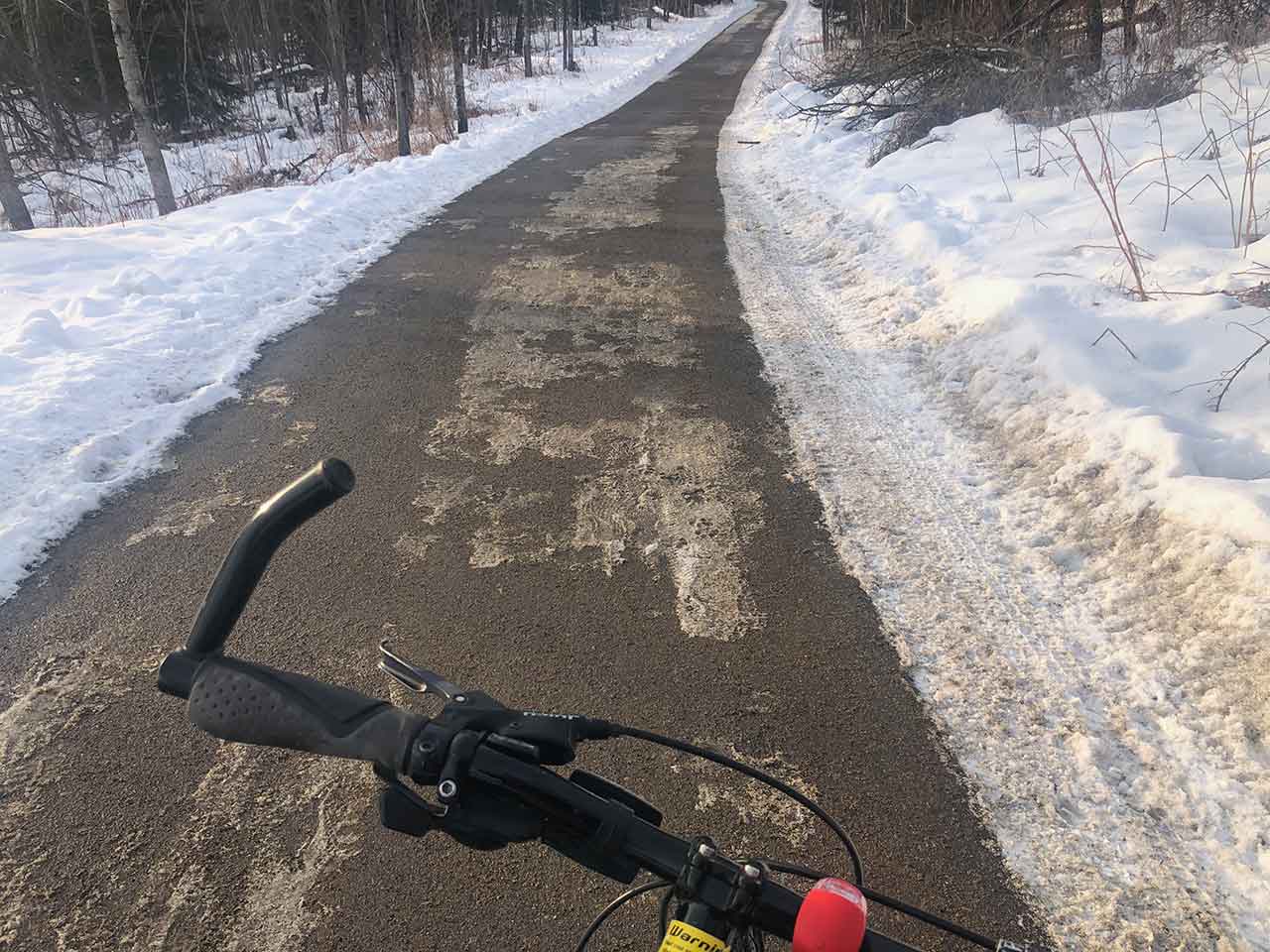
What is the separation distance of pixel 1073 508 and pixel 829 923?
10.1ft

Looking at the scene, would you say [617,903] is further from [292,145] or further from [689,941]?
[292,145]

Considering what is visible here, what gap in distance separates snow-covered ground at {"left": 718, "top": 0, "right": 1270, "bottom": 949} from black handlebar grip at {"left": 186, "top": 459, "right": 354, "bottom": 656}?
1.97m

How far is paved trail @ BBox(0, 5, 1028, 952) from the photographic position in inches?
82.1

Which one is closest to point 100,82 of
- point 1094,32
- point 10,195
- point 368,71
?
point 368,71

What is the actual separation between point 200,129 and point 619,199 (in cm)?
2858

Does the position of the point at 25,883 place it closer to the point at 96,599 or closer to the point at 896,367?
the point at 96,599

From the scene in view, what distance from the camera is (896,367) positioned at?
16.4ft

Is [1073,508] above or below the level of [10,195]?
above

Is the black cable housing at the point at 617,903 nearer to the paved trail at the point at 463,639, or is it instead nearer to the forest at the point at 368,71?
the paved trail at the point at 463,639

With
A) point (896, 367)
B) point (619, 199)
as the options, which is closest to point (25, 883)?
point (896, 367)

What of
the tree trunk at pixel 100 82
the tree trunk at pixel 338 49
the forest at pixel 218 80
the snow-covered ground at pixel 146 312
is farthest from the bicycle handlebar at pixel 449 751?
the tree trunk at pixel 100 82

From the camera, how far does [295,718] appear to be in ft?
3.59

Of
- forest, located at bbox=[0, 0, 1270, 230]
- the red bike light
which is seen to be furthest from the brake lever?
forest, located at bbox=[0, 0, 1270, 230]

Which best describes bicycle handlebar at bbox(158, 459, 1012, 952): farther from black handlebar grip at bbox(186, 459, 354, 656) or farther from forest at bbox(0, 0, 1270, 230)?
forest at bbox(0, 0, 1270, 230)
